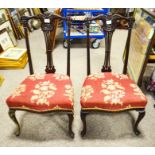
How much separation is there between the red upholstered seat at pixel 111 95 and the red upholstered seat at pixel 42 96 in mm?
133

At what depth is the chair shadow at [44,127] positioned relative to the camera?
5.02 feet

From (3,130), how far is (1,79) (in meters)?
0.86

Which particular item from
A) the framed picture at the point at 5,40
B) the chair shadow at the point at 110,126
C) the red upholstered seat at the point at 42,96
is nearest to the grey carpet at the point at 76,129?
the chair shadow at the point at 110,126

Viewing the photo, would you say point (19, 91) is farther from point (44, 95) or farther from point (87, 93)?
point (87, 93)

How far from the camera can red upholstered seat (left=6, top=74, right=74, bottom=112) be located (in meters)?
1.29

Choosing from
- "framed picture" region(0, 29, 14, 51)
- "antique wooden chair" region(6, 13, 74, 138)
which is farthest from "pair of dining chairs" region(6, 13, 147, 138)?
"framed picture" region(0, 29, 14, 51)

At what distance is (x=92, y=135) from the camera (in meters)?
1.54

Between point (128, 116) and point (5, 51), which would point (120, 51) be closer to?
point (128, 116)

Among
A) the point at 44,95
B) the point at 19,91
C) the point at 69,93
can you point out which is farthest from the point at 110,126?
the point at 19,91

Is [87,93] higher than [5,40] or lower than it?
higher

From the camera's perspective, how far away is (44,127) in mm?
1628

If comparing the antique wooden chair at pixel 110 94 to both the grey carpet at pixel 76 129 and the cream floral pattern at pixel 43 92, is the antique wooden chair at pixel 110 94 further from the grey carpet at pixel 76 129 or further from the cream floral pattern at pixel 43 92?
the cream floral pattern at pixel 43 92

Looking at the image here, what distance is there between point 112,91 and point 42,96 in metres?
0.51

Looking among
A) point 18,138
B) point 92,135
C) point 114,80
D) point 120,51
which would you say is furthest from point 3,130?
point 120,51
